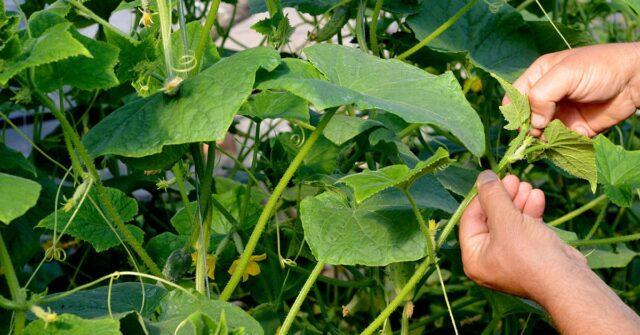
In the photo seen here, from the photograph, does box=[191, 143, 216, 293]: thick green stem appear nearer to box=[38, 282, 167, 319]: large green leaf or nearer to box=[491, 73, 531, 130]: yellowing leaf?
box=[38, 282, 167, 319]: large green leaf

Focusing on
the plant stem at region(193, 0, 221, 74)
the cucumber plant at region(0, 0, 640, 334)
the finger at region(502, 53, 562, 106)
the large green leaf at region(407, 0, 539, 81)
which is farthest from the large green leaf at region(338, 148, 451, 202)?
the large green leaf at region(407, 0, 539, 81)

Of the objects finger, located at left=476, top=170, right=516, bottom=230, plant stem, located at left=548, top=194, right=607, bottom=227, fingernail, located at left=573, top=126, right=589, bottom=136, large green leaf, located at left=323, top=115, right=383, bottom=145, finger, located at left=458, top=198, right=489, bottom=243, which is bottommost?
plant stem, located at left=548, top=194, right=607, bottom=227

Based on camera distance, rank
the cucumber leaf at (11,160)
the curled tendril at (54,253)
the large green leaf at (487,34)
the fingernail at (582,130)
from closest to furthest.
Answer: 1. the curled tendril at (54,253)
2. the cucumber leaf at (11,160)
3. the fingernail at (582,130)
4. the large green leaf at (487,34)

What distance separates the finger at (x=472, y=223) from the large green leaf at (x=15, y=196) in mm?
462

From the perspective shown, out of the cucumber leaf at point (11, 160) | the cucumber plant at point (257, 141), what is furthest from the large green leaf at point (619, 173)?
the cucumber leaf at point (11, 160)

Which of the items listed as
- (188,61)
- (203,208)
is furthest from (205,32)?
(203,208)

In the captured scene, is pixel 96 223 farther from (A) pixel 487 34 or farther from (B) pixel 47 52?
(A) pixel 487 34

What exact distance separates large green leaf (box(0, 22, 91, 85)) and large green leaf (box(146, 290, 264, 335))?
255mm

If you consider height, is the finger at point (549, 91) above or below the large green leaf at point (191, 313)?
above

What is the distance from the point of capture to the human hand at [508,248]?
0.89 m

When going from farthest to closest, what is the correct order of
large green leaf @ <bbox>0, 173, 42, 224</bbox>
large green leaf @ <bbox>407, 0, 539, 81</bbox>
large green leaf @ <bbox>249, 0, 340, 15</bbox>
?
large green leaf @ <bbox>407, 0, 539, 81</bbox>, large green leaf @ <bbox>249, 0, 340, 15</bbox>, large green leaf @ <bbox>0, 173, 42, 224</bbox>

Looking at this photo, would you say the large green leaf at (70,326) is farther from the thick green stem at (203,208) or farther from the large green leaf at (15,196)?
the thick green stem at (203,208)

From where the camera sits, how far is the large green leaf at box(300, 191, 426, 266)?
95 centimetres

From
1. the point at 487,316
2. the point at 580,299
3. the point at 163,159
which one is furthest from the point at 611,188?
the point at 487,316
